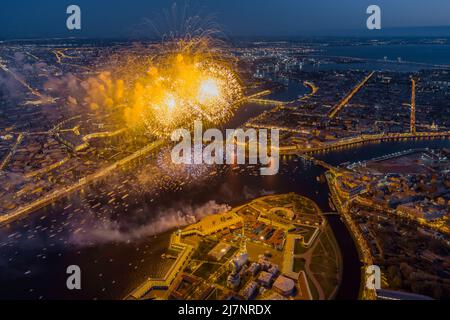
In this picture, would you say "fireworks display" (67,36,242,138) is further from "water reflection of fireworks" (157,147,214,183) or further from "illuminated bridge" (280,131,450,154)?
"illuminated bridge" (280,131,450,154)

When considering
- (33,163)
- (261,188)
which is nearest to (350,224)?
(261,188)

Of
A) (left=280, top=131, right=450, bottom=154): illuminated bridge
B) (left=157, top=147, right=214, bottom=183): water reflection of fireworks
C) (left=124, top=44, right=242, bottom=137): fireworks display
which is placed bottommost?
(left=157, top=147, right=214, bottom=183): water reflection of fireworks

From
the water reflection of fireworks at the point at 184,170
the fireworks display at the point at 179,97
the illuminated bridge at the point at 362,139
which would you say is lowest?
the water reflection of fireworks at the point at 184,170

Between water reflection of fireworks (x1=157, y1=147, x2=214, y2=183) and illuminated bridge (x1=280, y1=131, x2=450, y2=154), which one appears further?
illuminated bridge (x1=280, y1=131, x2=450, y2=154)

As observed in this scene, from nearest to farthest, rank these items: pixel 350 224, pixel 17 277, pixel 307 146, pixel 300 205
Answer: pixel 17 277, pixel 350 224, pixel 300 205, pixel 307 146

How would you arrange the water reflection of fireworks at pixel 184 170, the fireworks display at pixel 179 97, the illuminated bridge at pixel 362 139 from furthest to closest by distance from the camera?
1. the fireworks display at pixel 179 97
2. the illuminated bridge at pixel 362 139
3. the water reflection of fireworks at pixel 184 170

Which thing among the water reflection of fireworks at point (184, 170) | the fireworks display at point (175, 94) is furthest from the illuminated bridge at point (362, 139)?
the fireworks display at point (175, 94)

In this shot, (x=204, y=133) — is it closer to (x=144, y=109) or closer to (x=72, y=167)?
(x=144, y=109)

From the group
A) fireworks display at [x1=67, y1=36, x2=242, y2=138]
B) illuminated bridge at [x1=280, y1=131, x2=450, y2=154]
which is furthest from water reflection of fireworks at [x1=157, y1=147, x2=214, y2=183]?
illuminated bridge at [x1=280, y1=131, x2=450, y2=154]

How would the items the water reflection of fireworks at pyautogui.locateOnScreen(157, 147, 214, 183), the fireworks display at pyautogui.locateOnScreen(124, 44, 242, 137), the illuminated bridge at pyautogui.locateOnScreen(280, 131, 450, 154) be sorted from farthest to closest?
1. the fireworks display at pyautogui.locateOnScreen(124, 44, 242, 137)
2. the illuminated bridge at pyautogui.locateOnScreen(280, 131, 450, 154)
3. the water reflection of fireworks at pyautogui.locateOnScreen(157, 147, 214, 183)

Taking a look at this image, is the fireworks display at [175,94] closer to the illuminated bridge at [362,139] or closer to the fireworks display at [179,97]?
the fireworks display at [179,97]

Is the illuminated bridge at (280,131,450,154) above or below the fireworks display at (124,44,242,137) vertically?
below
